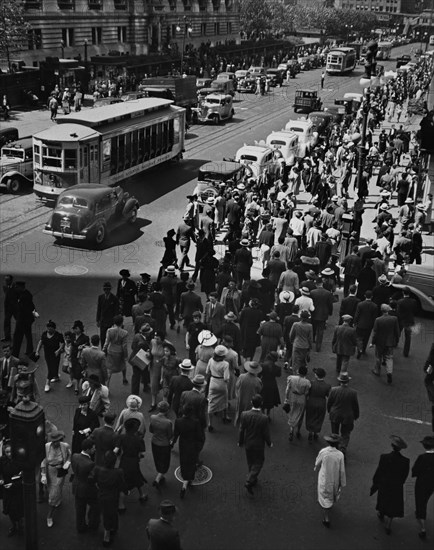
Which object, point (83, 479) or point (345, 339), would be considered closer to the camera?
point (83, 479)

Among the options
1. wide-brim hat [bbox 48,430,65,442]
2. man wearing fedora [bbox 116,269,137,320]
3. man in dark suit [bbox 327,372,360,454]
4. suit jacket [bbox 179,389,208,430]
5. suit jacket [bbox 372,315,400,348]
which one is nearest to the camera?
wide-brim hat [bbox 48,430,65,442]

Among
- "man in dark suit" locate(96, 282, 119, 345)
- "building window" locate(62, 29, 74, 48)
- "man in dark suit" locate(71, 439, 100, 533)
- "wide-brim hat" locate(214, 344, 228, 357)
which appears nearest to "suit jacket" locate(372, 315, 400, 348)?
"wide-brim hat" locate(214, 344, 228, 357)

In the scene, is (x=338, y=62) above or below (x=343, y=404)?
above

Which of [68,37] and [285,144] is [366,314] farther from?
[68,37]

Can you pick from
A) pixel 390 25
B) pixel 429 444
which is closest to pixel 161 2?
pixel 429 444

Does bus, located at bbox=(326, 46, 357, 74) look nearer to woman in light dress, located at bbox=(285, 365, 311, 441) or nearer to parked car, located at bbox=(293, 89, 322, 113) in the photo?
parked car, located at bbox=(293, 89, 322, 113)

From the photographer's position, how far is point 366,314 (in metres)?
14.9

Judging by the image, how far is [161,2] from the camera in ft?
279

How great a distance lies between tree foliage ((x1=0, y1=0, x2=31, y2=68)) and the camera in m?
51.8

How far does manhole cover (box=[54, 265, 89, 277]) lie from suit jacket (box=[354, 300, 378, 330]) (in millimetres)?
8318

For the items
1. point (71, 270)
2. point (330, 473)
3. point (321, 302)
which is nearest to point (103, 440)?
point (330, 473)

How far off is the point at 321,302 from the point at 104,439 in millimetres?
6582

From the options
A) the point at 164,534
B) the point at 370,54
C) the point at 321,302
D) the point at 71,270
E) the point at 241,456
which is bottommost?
the point at 71,270

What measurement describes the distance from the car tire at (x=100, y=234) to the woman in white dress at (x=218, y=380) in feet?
34.3
